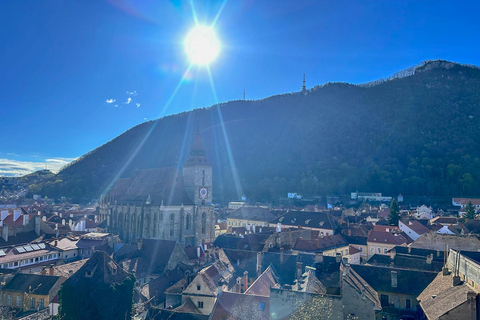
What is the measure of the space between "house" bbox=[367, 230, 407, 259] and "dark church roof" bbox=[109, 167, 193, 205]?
2663cm

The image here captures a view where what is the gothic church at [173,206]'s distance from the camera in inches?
2095

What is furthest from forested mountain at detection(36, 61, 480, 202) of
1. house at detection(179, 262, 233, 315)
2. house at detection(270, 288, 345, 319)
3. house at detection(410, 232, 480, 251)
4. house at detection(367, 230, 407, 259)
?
house at detection(270, 288, 345, 319)

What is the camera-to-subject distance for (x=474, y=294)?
19109 millimetres

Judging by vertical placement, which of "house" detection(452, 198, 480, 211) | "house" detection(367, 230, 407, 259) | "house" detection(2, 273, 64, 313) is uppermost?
"house" detection(452, 198, 480, 211)

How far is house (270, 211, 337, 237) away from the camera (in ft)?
198

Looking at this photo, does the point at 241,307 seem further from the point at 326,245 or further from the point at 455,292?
the point at 326,245

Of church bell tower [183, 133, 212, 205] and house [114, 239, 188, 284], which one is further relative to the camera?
church bell tower [183, 133, 212, 205]

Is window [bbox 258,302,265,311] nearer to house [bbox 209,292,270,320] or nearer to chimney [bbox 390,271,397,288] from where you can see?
house [bbox 209,292,270,320]

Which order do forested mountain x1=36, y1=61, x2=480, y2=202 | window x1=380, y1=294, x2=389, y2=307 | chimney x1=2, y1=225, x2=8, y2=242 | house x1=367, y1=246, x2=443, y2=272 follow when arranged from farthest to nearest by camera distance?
1. forested mountain x1=36, y1=61, x2=480, y2=202
2. chimney x1=2, y1=225, x2=8, y2=242
3. house x1=367, y1=246, x2=443, y2=272
4. window x1=380, y1=294, x2=389, y2=307

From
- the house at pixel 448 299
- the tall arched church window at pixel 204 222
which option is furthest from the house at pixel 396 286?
the tall arched church window at pixel 204 222

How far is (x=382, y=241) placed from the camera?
49.4m

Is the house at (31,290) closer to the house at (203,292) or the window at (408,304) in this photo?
the house at (203,292)

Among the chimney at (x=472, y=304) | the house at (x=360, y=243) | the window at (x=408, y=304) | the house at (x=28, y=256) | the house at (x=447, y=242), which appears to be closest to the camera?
the chimney at (x=472, y=304)

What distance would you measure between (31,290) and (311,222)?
45173 mm
